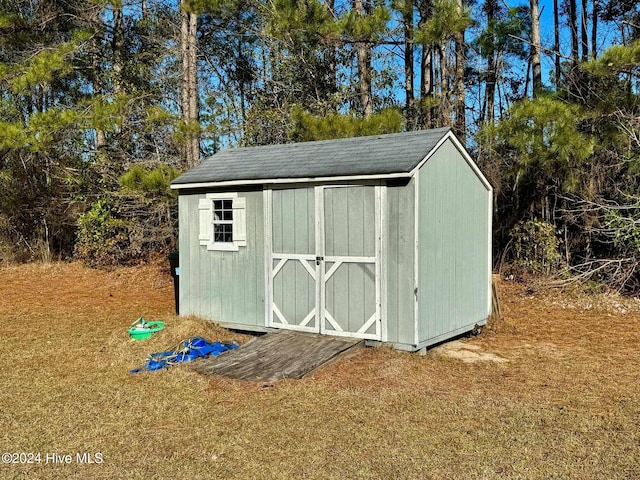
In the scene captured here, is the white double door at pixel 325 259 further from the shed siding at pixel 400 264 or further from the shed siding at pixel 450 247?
the shed siding at pixel 450 247

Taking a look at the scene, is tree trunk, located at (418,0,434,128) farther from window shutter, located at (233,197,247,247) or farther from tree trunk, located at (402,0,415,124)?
window shutter, located at (233,197,247,247)

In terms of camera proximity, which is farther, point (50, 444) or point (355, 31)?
point (355, 31)

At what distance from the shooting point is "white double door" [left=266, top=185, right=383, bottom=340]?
673 cm

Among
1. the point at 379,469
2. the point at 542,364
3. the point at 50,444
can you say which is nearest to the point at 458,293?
the point at 542,364

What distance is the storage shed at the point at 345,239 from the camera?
6.59 m

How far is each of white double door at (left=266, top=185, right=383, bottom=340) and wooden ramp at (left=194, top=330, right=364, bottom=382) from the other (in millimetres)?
251

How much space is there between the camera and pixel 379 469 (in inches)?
149

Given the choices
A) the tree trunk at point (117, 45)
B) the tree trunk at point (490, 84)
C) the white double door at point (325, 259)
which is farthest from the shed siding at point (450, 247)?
the tree trunk at point (117, 45)

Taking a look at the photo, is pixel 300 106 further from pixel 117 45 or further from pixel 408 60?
pixel 117 45

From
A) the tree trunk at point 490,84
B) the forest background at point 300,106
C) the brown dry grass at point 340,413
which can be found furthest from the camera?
the tree trunk at point 490,84

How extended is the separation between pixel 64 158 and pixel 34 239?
106 inches

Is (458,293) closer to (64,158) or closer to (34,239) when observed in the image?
(64,158)

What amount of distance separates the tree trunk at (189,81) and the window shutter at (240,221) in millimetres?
5392

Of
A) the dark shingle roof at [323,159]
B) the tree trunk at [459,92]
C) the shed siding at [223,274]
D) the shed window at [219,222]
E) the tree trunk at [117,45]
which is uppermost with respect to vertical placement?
the tree trunk at [117,45]
